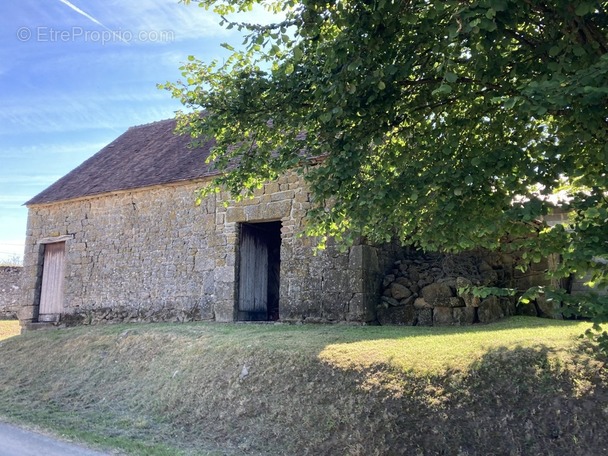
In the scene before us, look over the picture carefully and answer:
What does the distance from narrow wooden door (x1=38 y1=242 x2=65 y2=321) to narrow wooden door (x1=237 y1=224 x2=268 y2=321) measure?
19.8 ft

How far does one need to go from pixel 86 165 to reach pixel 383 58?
14071 mm

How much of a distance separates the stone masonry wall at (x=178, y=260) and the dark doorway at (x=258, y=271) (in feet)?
1.45

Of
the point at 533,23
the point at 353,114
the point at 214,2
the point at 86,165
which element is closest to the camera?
the point at 533,23

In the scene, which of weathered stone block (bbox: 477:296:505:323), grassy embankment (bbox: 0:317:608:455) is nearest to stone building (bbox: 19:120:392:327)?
grassy embankment (bbox: 0:317:608:455)

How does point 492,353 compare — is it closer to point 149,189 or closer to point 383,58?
point 383,58

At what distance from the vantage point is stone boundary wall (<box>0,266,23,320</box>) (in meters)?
20.5

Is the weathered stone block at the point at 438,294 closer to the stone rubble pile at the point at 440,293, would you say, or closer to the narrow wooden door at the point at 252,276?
the stone rubble pile at the point at 440,293

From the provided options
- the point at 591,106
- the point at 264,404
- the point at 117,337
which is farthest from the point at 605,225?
the point at 117,337

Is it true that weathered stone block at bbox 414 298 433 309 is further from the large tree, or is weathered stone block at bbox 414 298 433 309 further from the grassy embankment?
the large tree

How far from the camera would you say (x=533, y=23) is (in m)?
4.50

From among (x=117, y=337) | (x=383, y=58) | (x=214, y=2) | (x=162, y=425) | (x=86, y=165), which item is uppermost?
(x=86, y=165)

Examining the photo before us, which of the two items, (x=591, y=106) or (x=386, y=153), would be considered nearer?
(x=591, y=106)

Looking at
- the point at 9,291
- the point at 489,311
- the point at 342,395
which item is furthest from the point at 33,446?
the point at 9,291

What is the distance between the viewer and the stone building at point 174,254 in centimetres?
987
